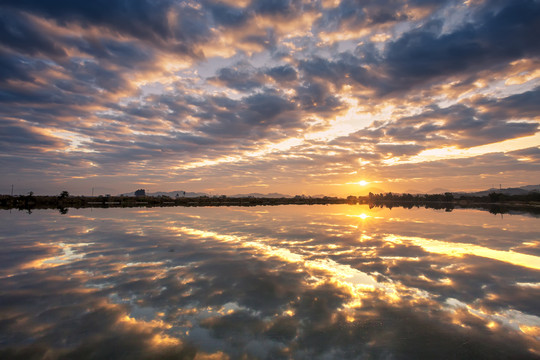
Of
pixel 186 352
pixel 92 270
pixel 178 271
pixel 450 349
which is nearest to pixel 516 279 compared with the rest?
pixel 450 349

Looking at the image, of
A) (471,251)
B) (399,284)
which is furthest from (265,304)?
(471,251)

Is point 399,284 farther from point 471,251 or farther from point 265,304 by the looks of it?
point 471,251

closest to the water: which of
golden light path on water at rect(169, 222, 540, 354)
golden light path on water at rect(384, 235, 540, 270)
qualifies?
golden light path on water at rect(169, 222, 540, 354)

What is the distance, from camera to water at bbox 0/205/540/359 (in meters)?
6.34

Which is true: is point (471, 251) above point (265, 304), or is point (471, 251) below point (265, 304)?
below

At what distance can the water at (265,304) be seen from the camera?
20.8ft

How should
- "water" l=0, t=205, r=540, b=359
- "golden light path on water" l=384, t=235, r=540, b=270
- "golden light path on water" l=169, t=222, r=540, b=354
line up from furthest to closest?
"golden light path on water" l=384, t=235, r=540, b=270, "golden light path on water" l=169, t=222, r=540, b=354, "water" l=0, t=205, r=540, b=359

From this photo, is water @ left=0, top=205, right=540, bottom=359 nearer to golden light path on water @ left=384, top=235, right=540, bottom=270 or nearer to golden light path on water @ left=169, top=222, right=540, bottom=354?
golden light path on water @ left=169, top=222, right=540, bottom=354

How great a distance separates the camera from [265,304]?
8.97 meters

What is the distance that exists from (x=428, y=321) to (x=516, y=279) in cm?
809

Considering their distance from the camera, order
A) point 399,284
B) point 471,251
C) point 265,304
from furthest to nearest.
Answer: point 471,251 → point 399,284 → point 265,304

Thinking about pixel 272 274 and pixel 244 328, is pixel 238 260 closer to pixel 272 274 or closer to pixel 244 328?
pixel 272 274

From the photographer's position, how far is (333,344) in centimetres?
653

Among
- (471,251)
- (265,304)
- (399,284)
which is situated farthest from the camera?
(471,251)
